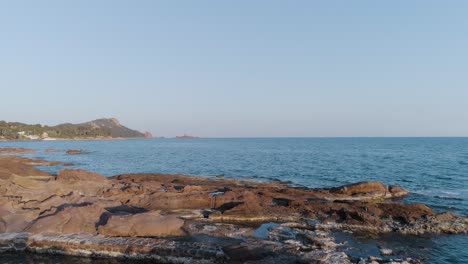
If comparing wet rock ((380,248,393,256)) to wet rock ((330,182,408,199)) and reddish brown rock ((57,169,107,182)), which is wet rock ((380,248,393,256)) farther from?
reddish brown rock ((57,169,107,182))

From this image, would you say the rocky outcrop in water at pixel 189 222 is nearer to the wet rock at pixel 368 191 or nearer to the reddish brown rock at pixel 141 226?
the reddish brown rock at pixel 141 226

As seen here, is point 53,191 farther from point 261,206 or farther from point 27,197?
point 261,206

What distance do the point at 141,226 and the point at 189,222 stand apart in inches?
174

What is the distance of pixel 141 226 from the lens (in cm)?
2250

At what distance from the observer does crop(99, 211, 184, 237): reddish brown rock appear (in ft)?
72.3

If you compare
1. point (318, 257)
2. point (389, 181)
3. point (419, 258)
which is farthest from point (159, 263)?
point (389, 181)

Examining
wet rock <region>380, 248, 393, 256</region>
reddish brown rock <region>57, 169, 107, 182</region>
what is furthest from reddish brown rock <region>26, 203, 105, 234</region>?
wet rock <region>380, 248, 393, 256</region>

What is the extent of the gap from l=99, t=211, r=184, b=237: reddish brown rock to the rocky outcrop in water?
6cm

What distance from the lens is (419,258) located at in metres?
19.9

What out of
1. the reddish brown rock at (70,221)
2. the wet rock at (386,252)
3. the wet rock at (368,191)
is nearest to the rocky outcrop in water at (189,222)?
the reddish brown rock at (70,221)

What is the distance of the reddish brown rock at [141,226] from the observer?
2203 centimetres

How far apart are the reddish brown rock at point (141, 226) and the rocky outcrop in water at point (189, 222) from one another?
59 millimetres

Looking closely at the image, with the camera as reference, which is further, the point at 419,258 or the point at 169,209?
the point at 169,209

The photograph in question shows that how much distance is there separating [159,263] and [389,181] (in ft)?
147
